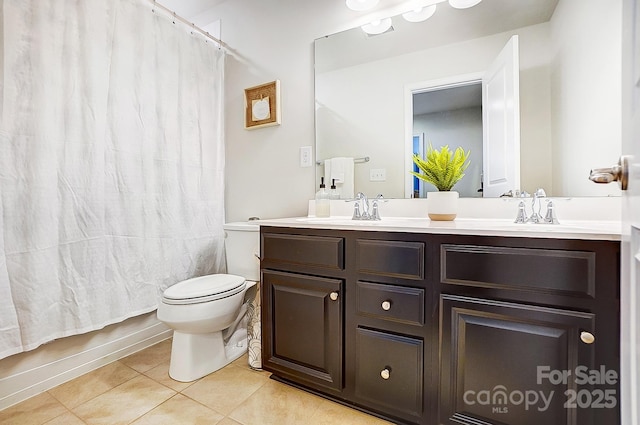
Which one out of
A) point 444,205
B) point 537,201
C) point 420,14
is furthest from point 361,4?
point 537,201

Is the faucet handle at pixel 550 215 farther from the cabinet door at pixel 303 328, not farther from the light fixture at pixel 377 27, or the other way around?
the light fixture at pixel 377 27

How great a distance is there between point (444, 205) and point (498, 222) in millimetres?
235

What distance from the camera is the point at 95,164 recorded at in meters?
1.54

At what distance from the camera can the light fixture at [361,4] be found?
1.67 meters

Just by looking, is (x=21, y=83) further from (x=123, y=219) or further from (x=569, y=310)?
(x=569, y=310)

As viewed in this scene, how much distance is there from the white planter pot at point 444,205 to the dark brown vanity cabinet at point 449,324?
341 mm

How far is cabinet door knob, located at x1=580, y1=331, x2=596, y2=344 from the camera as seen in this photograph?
846 millimetres

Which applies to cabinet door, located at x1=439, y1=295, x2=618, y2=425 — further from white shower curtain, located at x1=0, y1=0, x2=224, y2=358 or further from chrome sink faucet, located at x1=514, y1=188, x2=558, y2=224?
white shower curtain, located at x1=0, y1=0, x2=224, y2=358

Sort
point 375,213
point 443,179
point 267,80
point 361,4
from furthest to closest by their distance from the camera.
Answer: point 267,80, point 361,4, point 375,213, point 443,179

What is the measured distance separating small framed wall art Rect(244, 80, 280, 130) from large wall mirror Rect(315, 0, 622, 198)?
32cm

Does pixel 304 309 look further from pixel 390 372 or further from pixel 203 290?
pixel 203 290

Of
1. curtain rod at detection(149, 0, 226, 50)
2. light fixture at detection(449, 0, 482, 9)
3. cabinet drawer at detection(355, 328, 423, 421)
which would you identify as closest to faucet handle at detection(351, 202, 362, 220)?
cabinet drawer at detection(355, 328, 423, 421)

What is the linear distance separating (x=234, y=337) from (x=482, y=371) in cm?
143

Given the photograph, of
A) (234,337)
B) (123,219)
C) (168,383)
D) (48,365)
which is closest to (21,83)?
(123,219)
